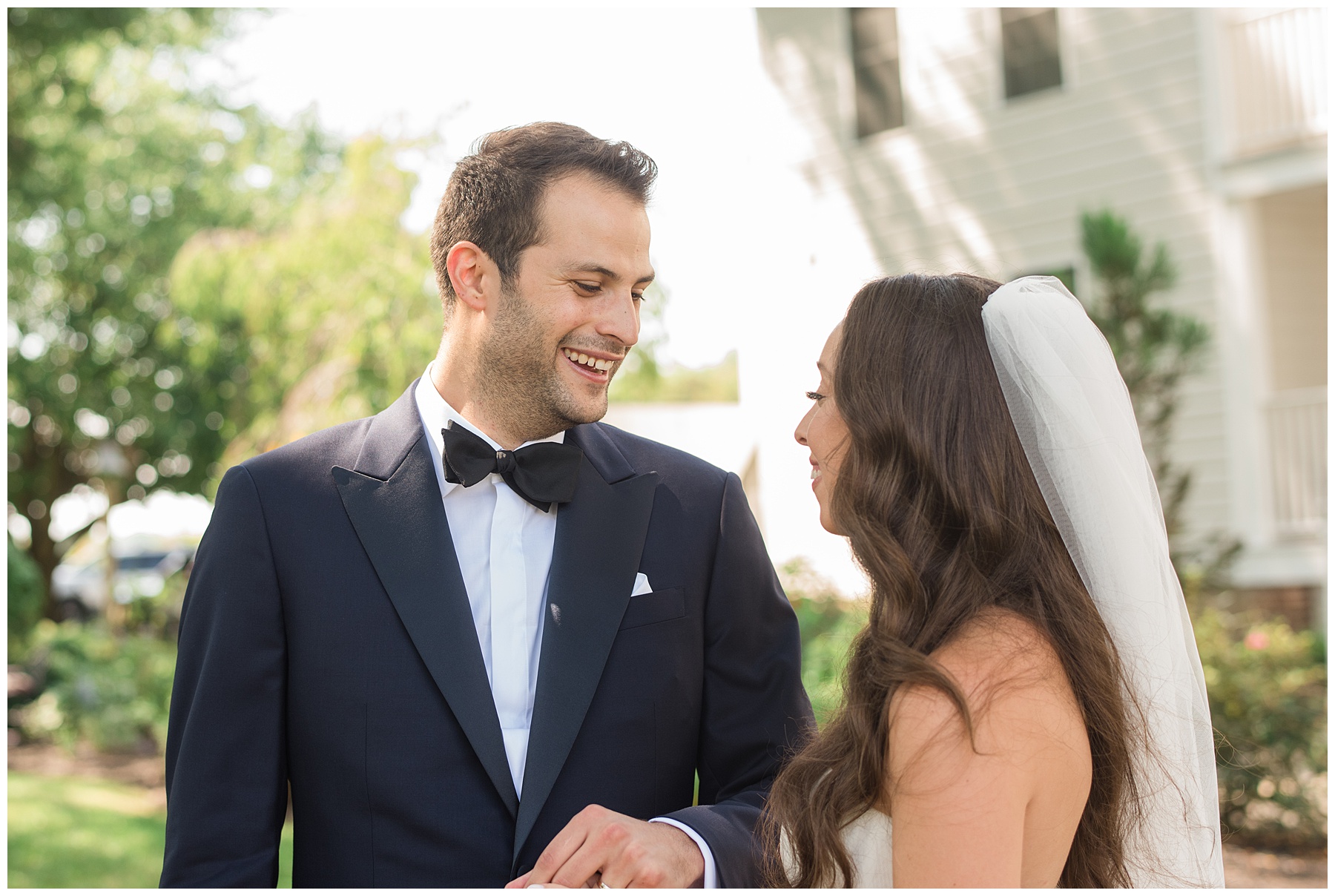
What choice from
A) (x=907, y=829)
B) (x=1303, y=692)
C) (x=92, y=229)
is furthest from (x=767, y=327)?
(x=92, y=229)

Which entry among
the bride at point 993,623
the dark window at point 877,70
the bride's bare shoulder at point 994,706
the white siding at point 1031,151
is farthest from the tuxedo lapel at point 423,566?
the dark window at point 877,70

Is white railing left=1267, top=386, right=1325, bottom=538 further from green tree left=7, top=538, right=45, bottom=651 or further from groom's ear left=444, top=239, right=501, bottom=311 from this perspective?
green tree left=7, top=538, right=45, bottom=651

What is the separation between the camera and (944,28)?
12023mm

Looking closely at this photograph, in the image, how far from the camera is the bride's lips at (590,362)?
9.33 ft

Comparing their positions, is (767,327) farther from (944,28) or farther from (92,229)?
(92,229)

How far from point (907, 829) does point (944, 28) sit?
11652mm

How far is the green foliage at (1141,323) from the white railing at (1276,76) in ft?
9.23

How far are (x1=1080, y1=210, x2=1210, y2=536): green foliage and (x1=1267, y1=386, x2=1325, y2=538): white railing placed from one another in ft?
7.79

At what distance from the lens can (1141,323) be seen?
8.21m

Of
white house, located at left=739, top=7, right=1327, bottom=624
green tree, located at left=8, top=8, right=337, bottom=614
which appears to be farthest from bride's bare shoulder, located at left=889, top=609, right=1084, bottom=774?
green tree, located at left=8, top=8, right=337, bottom=614

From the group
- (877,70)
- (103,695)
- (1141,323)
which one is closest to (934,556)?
(1141,323)

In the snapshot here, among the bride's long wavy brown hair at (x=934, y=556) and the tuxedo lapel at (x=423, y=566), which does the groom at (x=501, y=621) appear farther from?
the bride's long wavy brown hair at (x=934, y=556)

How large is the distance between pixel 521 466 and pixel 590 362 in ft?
1.07

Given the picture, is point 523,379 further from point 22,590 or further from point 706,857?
point 22,590
